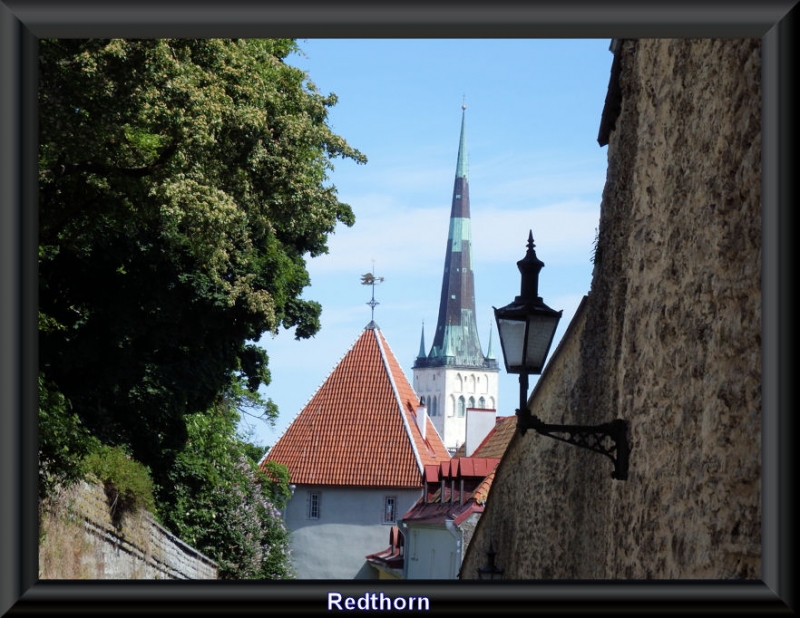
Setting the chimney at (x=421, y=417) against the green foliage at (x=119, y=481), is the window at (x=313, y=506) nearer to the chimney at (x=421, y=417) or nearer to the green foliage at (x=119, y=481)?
the chimney at (x=421, y=417)

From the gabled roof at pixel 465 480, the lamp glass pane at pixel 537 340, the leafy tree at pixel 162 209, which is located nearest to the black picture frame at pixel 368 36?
the lamp glass pane at pixel 537 340

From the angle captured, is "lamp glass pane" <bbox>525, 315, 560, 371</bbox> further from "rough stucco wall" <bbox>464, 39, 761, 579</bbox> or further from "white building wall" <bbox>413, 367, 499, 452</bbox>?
"white building wall" <bbox>413, 367, 499, 452</bbox>

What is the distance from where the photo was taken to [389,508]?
37.2 metres

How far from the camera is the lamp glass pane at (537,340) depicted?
6359 millimetres

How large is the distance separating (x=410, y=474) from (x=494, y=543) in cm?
2464

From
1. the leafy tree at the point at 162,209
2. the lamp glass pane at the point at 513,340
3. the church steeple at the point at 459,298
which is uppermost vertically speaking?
the church steeple at the point at 459,298

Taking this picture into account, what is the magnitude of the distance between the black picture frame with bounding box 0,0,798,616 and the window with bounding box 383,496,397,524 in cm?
3403

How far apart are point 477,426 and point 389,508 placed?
13.3ft

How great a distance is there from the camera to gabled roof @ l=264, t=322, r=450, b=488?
37.9 metres

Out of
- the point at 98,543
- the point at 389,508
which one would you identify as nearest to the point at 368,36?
the point at 98,543

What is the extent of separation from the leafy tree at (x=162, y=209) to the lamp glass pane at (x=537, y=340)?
13.1ft

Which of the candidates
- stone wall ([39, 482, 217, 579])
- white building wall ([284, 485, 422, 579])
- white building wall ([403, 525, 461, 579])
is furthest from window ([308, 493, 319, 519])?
stone wall ([39, 482, 217, 579])

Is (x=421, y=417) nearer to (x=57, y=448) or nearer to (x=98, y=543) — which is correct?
(x=98, y=543)

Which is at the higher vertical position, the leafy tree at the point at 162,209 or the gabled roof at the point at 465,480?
the leafy tree at the point at 162,209
